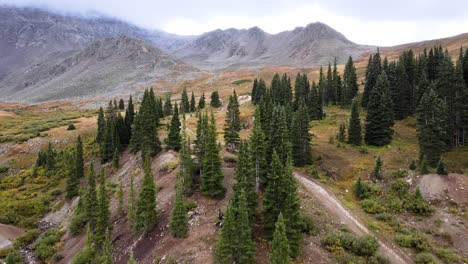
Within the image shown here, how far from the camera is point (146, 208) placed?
3709cm

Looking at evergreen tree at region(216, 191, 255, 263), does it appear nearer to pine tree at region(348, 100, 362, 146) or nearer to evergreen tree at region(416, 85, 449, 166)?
evergreen tree at region(416, 85, 449, 166)

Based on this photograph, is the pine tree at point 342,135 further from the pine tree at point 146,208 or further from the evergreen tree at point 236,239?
the evergreen tree at point 236,239

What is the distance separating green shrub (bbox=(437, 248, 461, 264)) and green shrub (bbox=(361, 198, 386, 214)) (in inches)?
367

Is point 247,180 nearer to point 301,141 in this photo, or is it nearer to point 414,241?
point 414,241

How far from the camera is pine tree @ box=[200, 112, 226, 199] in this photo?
39.9m

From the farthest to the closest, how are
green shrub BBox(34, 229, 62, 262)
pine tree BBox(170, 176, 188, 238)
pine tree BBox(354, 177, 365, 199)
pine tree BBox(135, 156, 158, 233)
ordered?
1. pine tree BBox(354, 177, 365, 199)
2. green shrub BBox(34, 229, 62, 262)
3. pine tree BBox(135, 156, 158, 233)
4. pine tree BBox(170, 176, 188, 238)

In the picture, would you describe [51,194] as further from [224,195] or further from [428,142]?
[428,142]

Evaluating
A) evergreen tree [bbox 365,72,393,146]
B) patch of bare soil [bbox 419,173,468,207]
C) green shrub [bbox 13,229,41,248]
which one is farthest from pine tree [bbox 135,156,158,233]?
evergreen tree [bbox 365,72,393,146]

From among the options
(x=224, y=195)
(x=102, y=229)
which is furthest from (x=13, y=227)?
(x=224, y=195)

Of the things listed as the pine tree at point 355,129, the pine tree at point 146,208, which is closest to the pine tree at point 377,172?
the pine tree at point 355,129

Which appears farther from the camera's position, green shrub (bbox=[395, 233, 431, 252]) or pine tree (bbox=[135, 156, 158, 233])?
pine tree (bbox=[135, 156, 158, 233])

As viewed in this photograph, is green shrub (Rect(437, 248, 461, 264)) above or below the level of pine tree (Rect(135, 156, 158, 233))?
below

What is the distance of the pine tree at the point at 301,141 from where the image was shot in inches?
2286

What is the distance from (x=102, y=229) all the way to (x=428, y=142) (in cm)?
4999
